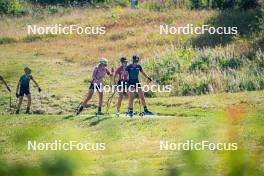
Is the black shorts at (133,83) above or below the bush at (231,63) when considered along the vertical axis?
above

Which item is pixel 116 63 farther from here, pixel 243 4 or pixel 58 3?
pixel 58 3

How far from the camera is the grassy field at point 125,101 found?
1473mm

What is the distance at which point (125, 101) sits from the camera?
62.3ft

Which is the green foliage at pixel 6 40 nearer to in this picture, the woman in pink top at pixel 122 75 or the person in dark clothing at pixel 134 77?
the woman in pink top at pixel 122 75

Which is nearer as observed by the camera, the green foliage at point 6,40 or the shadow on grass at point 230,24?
the shadow on grass at point 230,24

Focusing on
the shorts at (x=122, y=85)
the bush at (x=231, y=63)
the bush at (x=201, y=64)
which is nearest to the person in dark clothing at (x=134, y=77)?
the shorts at (x=122, y=85)

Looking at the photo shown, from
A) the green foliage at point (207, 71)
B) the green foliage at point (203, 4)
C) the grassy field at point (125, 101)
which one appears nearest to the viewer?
the grassy field at point (125, 101)

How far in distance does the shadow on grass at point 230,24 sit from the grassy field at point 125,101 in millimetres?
40

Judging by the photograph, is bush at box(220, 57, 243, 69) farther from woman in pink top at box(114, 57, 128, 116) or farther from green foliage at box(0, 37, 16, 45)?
green foliage at box(0, 37, 16, 45)

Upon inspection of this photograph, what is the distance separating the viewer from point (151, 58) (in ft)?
72.7

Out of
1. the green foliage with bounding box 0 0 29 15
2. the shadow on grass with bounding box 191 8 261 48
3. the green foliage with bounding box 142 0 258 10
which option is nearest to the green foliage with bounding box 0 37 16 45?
the green foliage with bounding box 0 0 29 15

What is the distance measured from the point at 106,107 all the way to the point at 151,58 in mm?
4379

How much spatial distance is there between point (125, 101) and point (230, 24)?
9.66 meters

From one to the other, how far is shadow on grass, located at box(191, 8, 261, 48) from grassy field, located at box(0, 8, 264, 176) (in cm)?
4
